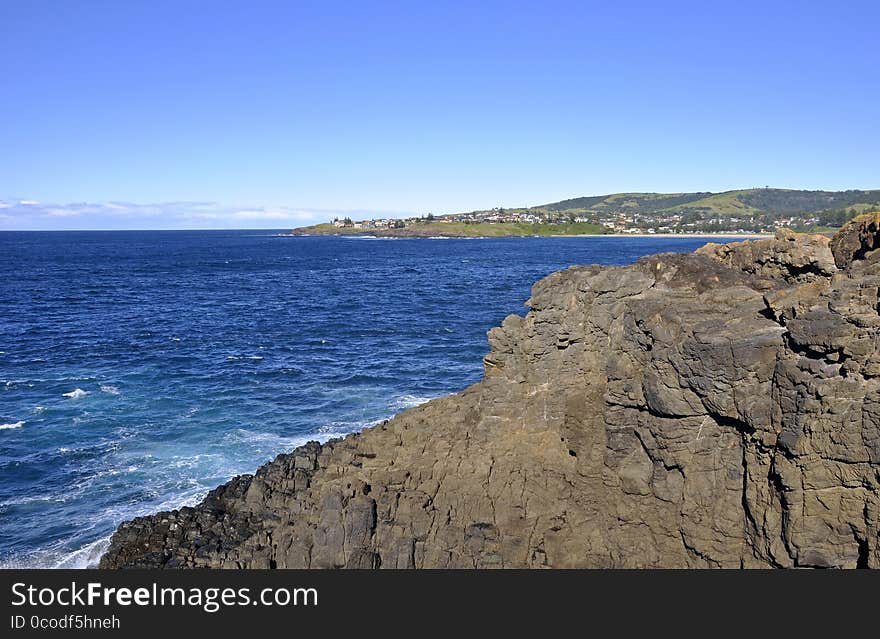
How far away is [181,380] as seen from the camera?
43594mm

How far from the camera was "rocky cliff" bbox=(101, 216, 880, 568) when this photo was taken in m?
14.5

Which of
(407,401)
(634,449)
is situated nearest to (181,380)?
(407,401)

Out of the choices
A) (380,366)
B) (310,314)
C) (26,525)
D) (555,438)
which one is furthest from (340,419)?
(310,314)

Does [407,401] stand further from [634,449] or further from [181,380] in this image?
[634,449]

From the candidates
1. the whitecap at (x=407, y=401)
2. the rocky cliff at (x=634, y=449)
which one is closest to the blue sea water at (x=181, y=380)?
the whitecap at (x=407, y=401)

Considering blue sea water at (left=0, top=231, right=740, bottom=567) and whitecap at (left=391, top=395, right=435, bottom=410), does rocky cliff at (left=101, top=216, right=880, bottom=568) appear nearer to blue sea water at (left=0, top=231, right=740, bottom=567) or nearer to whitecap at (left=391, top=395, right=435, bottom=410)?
blue sea water at (left=0, top=231, right=740, bottom=567)

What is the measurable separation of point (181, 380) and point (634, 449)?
34229mm

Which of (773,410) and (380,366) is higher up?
(773,410)

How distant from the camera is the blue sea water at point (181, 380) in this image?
90.6ft

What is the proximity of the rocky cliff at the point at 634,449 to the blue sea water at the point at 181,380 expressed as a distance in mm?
5870

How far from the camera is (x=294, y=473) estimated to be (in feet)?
78.2

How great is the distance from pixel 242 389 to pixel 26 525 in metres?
16.9
